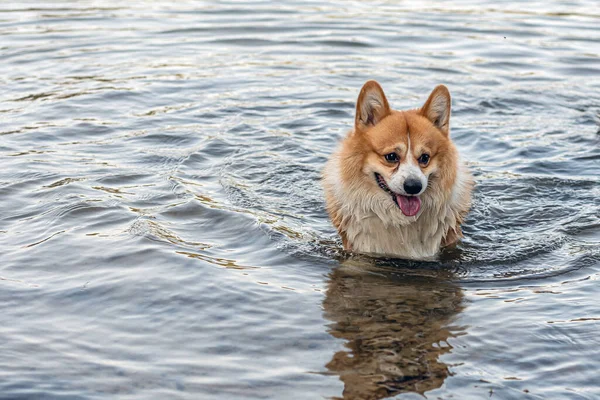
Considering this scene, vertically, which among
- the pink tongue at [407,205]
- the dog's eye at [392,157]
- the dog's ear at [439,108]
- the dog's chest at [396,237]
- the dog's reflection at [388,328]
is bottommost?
the dog's reflection at [388,328]

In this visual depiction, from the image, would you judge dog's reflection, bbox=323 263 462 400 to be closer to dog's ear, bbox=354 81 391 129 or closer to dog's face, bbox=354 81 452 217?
dog's face, bbox=354 81 452 217

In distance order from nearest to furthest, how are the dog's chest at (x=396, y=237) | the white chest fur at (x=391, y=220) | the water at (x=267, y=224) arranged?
the water at (x=267, y=224), the white chest fur at (x=391, y=220), the dog's chest at (x=396, y=237)

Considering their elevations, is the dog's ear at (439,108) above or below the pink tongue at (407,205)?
above

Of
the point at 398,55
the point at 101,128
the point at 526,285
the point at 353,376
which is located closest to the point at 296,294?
the point at 353,376

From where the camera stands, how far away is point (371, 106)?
600 cm

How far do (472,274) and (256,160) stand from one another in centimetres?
292

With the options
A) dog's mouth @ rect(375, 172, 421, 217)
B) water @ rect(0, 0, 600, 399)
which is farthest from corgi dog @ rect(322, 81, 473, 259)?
water @ rect(0, 0, 600, 399)

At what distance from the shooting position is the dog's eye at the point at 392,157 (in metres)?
5.77

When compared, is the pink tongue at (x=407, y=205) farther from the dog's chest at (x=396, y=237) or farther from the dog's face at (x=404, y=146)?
the dog's chest at (x=396, y=237)

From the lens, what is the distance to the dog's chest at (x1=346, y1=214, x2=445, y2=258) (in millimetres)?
6195

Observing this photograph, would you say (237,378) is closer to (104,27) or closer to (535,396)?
(535,396)

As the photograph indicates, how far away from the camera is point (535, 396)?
14.0 ft

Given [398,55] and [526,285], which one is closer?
[526,285]

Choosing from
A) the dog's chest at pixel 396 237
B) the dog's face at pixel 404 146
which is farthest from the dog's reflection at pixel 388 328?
the dog's face at pixel 404 146
